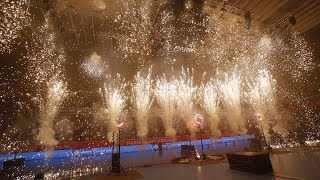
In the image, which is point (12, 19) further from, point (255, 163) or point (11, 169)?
point (255, 163)

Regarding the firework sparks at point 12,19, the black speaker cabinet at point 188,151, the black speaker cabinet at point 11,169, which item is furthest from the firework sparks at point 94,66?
the black speaker cabinet at point 188,151

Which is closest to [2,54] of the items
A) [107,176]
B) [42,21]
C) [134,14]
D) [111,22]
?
[42,21]

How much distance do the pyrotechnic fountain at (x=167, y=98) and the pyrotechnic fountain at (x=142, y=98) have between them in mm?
996

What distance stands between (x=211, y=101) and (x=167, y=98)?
5799mm

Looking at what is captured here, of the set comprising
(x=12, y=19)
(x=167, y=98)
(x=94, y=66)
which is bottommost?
(x=167, y=98)

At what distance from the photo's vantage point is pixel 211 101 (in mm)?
23766

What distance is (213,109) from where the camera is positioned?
27031mm

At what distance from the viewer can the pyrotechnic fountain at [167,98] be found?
1753 cm

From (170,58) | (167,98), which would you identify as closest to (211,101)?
(167,98)

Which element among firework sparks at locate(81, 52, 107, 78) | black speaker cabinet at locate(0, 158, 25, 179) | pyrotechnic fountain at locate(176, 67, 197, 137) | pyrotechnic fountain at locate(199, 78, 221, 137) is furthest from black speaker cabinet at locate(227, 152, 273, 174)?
pyrotechnic fountain at locate(199, 78, 221, 137)

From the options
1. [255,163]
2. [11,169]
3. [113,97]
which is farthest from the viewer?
[113,97]

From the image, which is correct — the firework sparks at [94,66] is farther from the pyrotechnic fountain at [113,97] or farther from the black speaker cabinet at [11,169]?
the black speaker cabinet at [11,169]

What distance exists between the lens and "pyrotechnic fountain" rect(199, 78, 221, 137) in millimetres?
19997

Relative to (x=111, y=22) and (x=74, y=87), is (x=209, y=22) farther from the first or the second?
(x=74, y=87)
